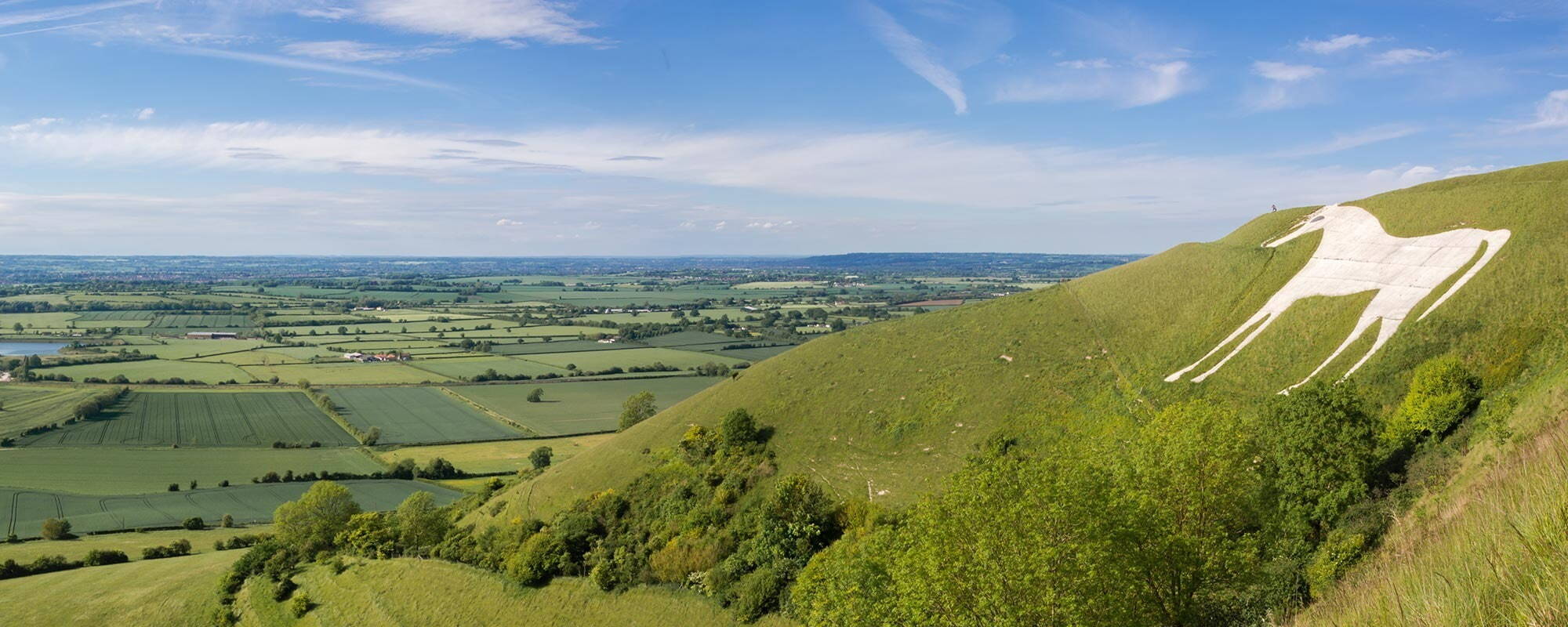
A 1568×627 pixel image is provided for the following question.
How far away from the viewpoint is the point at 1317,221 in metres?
69.4

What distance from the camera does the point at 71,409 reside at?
13062cm

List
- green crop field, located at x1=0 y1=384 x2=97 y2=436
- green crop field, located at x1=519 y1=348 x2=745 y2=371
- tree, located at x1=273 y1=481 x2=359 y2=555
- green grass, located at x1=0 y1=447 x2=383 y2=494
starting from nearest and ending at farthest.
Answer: tree, located at x1=273 y1=481 x2=359 y2=555 < green grass, located at x1=0 y1=447 x2=383 y2=494 < green crop field, located at x1=0 y1=384 x2=97 y2=436 < green crop field, located at x1=519 y1=348 x2=745 y2=371

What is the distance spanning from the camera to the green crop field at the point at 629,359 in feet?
576

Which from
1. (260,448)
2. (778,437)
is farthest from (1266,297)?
(260,448)

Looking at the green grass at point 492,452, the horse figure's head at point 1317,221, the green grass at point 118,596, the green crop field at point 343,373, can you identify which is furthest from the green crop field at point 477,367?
the horse figure's head at point 1317,221

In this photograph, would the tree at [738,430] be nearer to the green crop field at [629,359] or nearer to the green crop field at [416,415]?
the green crop field at [416,415]

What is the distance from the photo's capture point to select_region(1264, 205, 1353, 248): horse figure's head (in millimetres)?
67812

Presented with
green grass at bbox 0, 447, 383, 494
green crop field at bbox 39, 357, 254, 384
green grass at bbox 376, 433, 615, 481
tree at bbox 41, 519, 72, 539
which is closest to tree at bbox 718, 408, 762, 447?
green grass at bbox 376, 433, 615, 481

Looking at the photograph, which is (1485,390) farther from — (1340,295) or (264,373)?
(264,373)

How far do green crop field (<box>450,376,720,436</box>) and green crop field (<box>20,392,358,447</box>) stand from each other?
2612 cm

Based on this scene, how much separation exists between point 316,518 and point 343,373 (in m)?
105

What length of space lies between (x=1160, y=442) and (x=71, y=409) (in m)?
170

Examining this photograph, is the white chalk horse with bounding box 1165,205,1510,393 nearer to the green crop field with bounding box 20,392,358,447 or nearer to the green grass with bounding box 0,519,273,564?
the green grass with bounding box 0,519,273,564

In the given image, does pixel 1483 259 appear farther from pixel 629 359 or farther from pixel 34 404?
pixel 34 404
